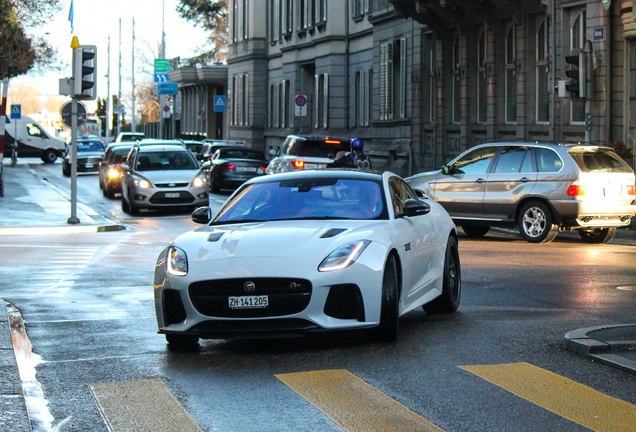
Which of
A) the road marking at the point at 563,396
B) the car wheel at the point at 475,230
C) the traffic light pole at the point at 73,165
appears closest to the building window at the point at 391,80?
the traffic light pole at the point at 73,165

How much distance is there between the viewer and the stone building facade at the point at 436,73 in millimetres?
28453

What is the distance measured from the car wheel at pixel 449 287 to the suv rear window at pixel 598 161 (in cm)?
876

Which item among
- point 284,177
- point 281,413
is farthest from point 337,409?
point 284,177

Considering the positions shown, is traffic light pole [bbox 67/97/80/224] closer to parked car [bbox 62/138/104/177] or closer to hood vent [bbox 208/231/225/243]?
hood vent [bbox 208/231/225/243]

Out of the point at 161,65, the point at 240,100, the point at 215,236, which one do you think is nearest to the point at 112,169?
the point at 215,236

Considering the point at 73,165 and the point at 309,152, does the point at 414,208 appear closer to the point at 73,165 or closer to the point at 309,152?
the point at 73,165

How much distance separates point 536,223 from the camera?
21156 millimetres

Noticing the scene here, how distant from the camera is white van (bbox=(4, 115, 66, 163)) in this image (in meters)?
72.7

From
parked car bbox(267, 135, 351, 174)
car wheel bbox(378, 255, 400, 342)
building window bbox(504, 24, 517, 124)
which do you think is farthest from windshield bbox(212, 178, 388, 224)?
building window bbox(504, 24, 517, 124)

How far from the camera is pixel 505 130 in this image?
113ft

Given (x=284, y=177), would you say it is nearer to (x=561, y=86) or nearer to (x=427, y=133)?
(x=561, y=86)

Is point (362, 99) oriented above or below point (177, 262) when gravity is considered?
above

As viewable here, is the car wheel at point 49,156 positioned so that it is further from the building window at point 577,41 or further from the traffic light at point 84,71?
the building window at point 577,41

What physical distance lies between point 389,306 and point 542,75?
23.3 meters
